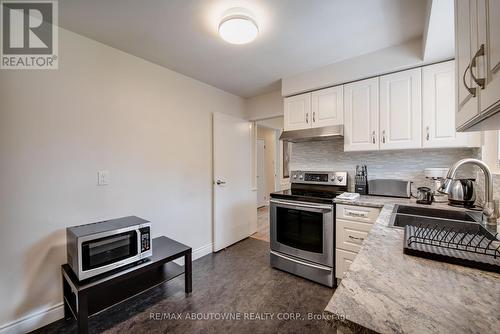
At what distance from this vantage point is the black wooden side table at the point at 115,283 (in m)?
1.40

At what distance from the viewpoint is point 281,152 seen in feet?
19.9

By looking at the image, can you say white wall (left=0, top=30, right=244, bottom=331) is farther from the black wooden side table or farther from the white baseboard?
the black wooden side table

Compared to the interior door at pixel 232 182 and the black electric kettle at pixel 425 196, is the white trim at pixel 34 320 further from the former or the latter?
the black electric kettle at pixel 425 196

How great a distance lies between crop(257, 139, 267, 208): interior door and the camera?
209 inches

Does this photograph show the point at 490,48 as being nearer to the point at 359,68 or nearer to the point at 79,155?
the point at 359,68

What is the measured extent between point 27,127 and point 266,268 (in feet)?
8.22

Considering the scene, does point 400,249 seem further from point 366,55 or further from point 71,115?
point 71,115

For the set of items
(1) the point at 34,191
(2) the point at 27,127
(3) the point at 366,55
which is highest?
(3) the point at 366,55

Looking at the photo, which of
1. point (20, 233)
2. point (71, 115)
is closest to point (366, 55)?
point (71, 115)

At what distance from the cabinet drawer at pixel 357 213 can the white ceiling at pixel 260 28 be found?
150 cm

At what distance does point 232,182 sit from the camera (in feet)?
10.4

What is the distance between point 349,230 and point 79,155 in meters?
2.45

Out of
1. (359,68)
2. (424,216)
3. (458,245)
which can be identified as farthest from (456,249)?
(359,68)

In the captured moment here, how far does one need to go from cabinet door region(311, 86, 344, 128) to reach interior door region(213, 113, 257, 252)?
4.01 ft
